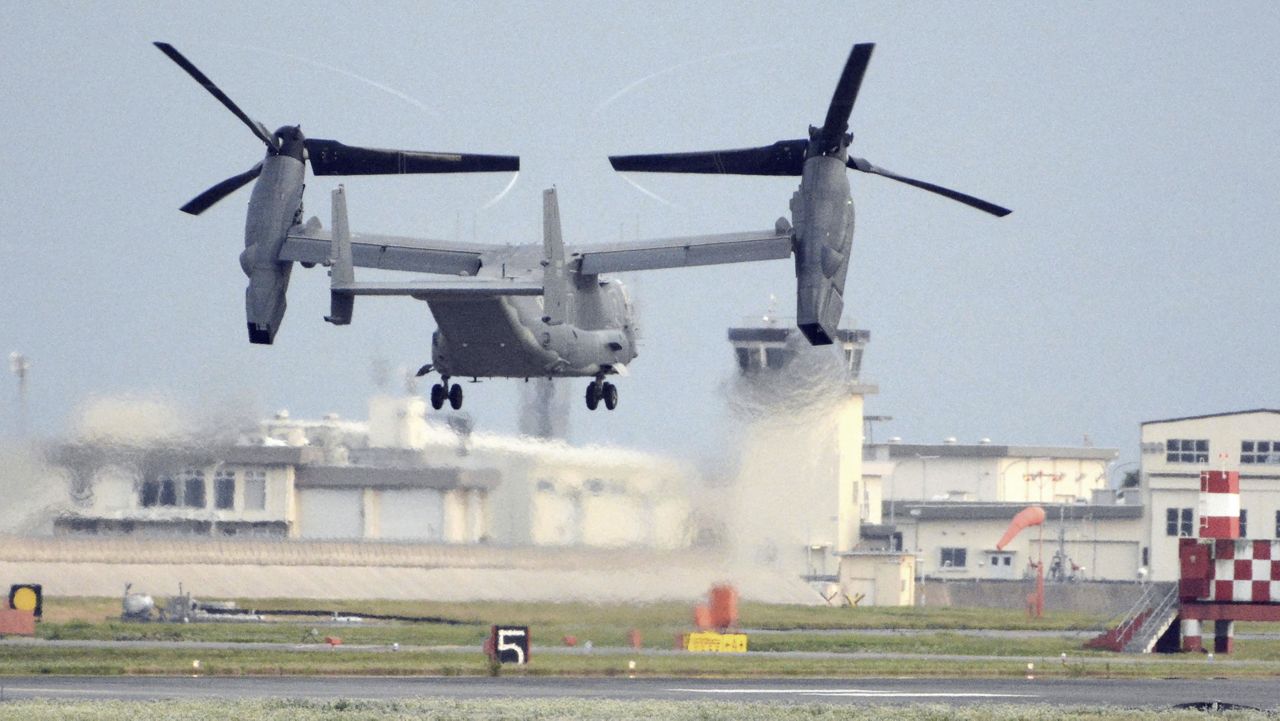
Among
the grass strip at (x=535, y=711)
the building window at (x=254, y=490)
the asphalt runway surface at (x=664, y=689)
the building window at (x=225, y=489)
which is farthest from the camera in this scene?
the building window at (x=254, y=490)

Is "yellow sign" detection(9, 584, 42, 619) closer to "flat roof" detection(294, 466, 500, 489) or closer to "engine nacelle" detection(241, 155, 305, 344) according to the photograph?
"flat roof" detection(294, 466, 500, 489)

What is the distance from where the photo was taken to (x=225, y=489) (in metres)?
60.1

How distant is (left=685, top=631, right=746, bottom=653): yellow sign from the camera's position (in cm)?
5075

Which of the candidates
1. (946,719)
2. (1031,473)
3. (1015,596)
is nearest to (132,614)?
(946,719)

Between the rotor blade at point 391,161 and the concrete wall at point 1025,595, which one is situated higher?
the rotor blade at point 391,161

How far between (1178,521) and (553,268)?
6614 centimetres

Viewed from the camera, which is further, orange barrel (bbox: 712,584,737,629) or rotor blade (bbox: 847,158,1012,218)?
orange barrel (bbox: 712,584,737,629)

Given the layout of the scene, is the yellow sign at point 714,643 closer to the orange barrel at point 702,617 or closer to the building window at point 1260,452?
the orange barrel at point 702,617

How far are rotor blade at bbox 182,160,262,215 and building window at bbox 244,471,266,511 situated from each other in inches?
787

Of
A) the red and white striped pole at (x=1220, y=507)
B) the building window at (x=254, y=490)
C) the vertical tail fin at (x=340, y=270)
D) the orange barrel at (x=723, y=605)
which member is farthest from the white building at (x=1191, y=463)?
the vertical tail fin at (x=340, y=270)

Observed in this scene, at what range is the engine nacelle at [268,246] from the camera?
3544cm

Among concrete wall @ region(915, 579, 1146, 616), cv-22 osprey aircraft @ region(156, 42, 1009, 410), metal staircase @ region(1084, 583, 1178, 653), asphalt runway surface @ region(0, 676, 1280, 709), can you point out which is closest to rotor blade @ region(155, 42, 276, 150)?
cv-22 osprey aircraft @ region(156, 42, 1009, 410)

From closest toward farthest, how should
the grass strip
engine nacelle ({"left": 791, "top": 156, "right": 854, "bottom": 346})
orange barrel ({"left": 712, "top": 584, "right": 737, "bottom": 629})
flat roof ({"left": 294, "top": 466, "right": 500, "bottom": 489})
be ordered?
the grass strip, engine nacelle ({"left": 791, "top": 156, "right": 854, "bottom": 346}), orange barrel ({"left": 712, "top": 584, "right": 737, "bottom": 629}), flat roof ({"left": 294, "top": 466, "right": 500, "bottom": 489})

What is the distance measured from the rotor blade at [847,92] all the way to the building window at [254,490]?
29.2 m
